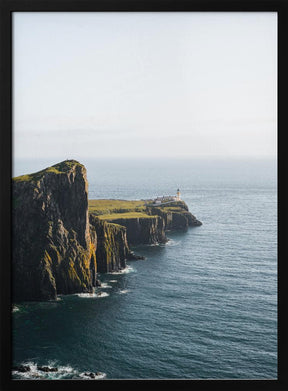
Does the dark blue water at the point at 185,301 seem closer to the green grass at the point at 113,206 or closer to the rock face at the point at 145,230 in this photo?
the green grass at the point at 113,206

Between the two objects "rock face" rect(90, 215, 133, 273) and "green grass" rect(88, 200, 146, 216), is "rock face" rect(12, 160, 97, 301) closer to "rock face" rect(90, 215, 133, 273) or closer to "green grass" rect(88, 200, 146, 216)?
"rock face" rect(90, 215, 133, 273)

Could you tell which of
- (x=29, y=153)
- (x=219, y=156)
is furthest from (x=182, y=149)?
(x=29, y=153)

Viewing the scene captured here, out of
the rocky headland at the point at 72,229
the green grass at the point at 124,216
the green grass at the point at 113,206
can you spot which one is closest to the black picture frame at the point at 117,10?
the rocky headland at the point at 72,229

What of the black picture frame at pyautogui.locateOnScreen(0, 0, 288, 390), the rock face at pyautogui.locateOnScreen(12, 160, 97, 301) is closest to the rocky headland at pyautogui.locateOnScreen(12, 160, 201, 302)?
the rock face at pyautogui.locateOnScreen(12, 160, 97, 301)

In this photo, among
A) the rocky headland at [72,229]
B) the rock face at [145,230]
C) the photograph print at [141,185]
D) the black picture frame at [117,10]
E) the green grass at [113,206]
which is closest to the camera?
the black picture frame at [117,10]

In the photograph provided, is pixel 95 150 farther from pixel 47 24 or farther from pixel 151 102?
pixel 47 24

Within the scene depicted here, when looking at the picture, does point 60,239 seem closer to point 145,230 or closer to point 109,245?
point 109,245
